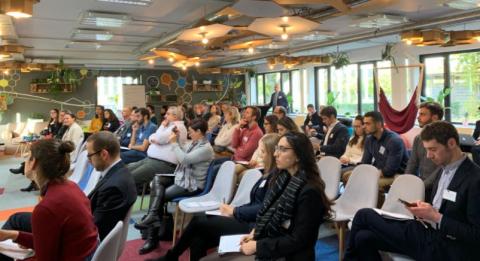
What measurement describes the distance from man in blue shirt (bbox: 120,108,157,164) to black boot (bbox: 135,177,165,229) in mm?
1595

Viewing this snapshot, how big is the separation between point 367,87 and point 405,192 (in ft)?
26.9

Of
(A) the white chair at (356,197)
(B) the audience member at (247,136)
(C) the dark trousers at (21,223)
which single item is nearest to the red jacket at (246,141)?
(B) the audience member at (247,136)

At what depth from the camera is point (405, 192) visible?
283 centimetres

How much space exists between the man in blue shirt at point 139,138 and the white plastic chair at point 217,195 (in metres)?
2.14

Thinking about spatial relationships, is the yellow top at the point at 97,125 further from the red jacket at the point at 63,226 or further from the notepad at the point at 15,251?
the red jacket at the point at 63,226

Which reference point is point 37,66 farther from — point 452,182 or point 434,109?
point 452,182

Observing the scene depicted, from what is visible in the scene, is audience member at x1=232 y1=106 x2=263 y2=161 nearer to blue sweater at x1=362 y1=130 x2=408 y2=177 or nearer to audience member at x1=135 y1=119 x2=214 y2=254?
audience member at x1=135 y1=119 x2=214 y2=254

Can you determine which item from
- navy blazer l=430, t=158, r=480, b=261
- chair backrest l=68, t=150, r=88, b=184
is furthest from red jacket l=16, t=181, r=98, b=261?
chair backrest l=68, t=150, r=88, b=184

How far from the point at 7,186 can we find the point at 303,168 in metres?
6.38

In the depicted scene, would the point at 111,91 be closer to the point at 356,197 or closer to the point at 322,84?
the point at 322,84

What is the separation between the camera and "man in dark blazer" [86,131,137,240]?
2.31 m

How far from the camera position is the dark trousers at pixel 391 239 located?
2186 mm

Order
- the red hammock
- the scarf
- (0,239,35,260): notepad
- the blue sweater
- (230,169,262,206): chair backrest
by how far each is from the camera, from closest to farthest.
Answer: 1. (0,239,35,260): notepad
2. the scarf
3. (230,169,262,206): chair backrest
4. the blue sweater
5. the red hammock

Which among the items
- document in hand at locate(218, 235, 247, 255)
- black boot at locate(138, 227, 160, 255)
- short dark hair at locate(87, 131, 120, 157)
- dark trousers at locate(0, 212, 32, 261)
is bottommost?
black boot at locate(138, 227, 160, 255)
